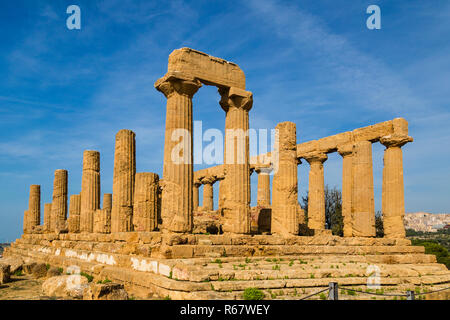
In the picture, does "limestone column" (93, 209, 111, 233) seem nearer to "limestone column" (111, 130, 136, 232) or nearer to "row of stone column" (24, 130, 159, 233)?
"row of stone column" (24, 130, 159, 233)

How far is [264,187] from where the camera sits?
27609 mm

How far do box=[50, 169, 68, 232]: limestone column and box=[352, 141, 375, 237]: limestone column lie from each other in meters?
17.2

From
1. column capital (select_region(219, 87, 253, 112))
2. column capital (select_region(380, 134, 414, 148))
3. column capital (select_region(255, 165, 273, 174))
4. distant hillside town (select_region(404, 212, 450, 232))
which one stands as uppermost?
column capital (select_region(219, 87, 253, 112))

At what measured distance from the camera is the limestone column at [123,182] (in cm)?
1806

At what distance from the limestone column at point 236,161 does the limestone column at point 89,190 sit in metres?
9.37

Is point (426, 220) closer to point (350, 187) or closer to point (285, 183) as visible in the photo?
point (350, 187)

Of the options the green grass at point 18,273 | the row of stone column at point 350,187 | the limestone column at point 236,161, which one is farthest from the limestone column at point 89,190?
the row of stone column at point 350,187

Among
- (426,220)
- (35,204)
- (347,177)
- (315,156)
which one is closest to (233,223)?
(347,177)

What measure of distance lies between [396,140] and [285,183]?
269 inches

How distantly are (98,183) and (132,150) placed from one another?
5024mm

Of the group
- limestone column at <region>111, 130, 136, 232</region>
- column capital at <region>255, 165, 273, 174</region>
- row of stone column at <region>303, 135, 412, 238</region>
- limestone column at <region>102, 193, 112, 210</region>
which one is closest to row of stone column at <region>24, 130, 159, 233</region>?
limestone column at <region>111, 130, 136, 232</region>

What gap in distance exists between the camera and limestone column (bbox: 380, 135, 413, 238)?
2031 cm

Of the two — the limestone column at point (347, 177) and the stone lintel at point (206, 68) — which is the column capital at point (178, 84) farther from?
the limestone column at point (347, 177)
